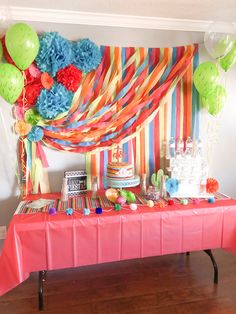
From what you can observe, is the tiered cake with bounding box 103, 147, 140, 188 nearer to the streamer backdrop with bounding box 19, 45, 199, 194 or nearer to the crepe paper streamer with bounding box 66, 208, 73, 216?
the streamer backdrop with bounding box 19, 45, 199, 194

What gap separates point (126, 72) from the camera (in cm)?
238

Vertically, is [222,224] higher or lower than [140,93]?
lower

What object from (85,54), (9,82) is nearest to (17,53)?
(9,82)

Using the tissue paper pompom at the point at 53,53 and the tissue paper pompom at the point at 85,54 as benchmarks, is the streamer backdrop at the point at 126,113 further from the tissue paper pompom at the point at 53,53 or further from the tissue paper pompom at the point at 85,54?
the tissue paper pompom at the point at 53,53

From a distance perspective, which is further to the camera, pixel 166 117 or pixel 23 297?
pixel 166 117

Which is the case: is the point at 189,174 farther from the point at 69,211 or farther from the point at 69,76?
the point at 69,76

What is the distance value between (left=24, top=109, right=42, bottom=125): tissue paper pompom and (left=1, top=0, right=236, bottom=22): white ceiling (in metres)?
0.79

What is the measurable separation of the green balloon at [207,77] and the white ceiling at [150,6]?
1.37 feet

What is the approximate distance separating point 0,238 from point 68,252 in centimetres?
88

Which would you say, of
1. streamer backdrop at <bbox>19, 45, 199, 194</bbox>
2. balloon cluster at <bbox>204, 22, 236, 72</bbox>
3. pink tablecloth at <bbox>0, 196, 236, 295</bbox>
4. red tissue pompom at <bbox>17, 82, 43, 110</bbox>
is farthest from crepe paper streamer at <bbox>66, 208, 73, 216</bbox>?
balloon cluster at <bbox>204, 22, 236, 72</bbox>

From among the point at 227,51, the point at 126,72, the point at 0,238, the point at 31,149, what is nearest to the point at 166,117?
the point at 126,72

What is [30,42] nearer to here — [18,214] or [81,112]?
[81,112]

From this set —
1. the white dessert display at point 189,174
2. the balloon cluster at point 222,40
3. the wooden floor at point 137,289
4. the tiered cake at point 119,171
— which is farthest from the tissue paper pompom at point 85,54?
the wooden floor at point 137,289

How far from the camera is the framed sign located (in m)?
2.26
